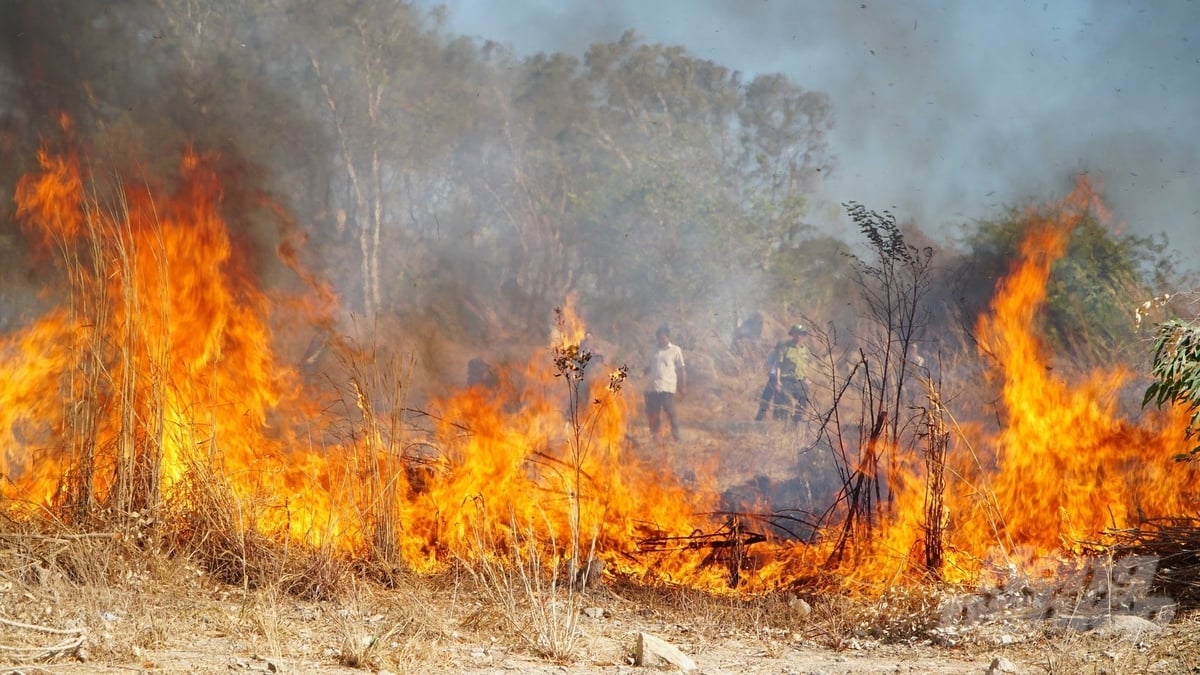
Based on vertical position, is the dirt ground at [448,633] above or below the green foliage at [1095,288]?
below

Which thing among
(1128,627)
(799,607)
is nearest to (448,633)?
(799,607)

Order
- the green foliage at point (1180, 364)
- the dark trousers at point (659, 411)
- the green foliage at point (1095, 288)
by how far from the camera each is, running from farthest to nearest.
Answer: the dark trousers at point (659, 411) < the green foliage at point (1095, 288) < the green foliage at point (1180, 364)

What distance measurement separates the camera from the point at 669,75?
1922 centimetres

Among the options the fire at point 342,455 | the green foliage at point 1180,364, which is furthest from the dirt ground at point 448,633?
the green foliage at point 1180,364

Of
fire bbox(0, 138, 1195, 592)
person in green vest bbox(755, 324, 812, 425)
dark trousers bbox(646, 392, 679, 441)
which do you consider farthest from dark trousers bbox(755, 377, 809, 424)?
fire bbox(0, 138, 1195, 592)

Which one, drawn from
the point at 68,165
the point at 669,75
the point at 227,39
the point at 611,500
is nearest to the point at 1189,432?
the point at 611,500

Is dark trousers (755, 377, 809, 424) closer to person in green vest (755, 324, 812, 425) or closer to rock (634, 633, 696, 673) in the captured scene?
person in green vest (755, 324, 812, 425)

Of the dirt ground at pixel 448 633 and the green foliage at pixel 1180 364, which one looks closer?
the dirt ground at pixel 448 633

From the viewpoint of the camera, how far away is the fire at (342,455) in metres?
5.85

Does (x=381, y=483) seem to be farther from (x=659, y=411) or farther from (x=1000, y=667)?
(x=659, y=411)

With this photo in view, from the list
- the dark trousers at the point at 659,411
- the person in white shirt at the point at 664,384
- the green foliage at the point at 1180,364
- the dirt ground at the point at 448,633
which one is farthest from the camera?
the dark trousers at the point at 659,411

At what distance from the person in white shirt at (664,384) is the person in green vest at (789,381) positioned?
1.25 metres

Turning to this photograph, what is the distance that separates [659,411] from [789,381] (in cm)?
219

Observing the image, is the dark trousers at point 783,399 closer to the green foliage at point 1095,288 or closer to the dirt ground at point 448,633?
the green foliage at point 1095,288
